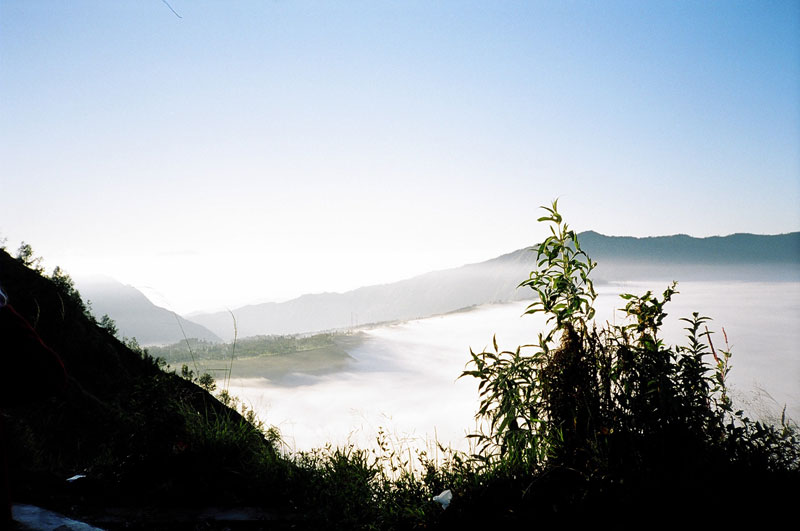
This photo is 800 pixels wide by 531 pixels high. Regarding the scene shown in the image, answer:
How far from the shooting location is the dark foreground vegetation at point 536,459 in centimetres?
295

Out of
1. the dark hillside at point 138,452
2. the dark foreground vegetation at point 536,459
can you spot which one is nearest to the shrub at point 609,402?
the dark foreground vegetation at point 536,459

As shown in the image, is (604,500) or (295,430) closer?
(604,500)

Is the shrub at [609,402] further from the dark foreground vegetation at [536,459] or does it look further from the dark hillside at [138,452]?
the dark hillside at [138,452]

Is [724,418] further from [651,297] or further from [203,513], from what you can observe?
[203,513]

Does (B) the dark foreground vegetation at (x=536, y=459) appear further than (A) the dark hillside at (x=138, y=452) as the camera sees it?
No

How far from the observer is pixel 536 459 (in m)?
3.40

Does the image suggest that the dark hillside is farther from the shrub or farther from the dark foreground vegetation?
the shrub

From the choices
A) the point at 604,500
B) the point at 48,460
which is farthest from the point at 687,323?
the point at 48,460

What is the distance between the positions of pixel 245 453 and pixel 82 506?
1320 millimetres

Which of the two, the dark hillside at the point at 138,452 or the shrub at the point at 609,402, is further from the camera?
the dark hillside at the point at 138,452

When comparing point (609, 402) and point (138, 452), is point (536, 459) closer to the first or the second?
point (609, 402)

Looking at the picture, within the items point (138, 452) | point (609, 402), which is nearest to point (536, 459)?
point (609, 402)

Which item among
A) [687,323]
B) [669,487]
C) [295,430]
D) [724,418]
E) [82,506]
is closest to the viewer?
[669,487]

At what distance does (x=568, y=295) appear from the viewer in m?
3.49
